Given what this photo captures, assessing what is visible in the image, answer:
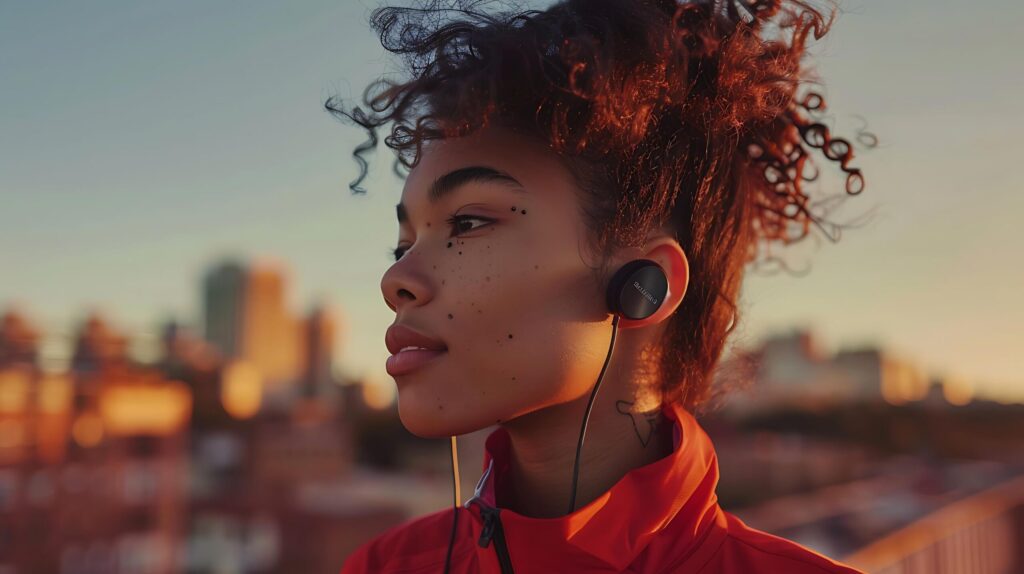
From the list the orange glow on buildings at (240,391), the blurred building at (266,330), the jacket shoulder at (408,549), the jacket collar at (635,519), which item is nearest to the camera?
the jacket collar at (635,519)

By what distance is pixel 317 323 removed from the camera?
96.2 metres

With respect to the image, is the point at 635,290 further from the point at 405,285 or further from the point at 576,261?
the point at 405,285

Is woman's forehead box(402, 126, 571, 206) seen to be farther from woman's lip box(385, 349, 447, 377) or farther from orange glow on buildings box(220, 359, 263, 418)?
orange glow on buildings box(220, 359, 263, 418)

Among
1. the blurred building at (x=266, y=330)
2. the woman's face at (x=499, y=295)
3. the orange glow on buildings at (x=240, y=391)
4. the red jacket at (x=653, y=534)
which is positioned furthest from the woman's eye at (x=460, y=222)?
the blurred building at (x=266, y=330)

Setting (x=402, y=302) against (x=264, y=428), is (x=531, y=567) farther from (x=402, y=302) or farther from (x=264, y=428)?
(x=264, y=428)

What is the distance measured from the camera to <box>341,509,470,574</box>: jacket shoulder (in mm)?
1933

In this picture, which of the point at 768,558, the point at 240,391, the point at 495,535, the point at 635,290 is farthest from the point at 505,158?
the point at 240,391

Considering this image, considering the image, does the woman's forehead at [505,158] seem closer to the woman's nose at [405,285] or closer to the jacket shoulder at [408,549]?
the woman's nose at [405,285]

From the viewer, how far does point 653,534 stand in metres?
1.59

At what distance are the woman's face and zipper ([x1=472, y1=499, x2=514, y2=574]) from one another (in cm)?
17

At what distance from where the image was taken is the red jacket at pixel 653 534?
154 centimetres

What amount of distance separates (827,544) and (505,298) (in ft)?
19.7

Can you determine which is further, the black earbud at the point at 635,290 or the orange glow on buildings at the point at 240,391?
the orange glow on buildings at the point at 240,391

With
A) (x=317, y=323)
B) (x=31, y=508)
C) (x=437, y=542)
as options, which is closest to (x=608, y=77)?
(x=437, y=542)
